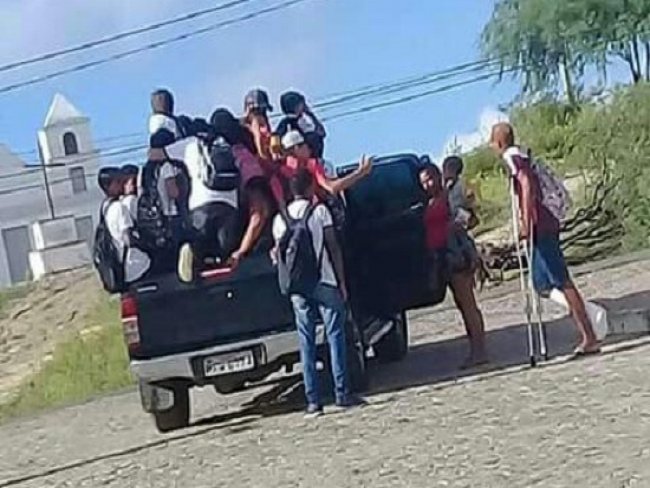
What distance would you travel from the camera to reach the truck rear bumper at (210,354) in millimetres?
13297

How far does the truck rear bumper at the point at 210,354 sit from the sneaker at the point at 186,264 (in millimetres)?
598

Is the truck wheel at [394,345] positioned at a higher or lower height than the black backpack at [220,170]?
lower

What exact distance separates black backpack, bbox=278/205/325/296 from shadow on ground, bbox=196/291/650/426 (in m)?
1.42

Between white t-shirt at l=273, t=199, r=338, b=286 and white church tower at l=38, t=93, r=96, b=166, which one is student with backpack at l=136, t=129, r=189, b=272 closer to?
white t-shirt at l=273, t=199, r=338, b=286

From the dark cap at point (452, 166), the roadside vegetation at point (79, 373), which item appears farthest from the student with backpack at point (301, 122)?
the roadside vegetation at point (79, 373)

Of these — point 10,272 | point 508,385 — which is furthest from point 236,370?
point 10,272

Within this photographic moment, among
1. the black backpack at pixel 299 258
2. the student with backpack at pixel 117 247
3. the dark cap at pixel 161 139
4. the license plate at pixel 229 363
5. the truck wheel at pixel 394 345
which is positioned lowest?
the truck wheel at pixel 394 345

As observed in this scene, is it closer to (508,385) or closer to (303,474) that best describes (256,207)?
(508,385)

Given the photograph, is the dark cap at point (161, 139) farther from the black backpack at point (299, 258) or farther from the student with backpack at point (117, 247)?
the black backpack at point (299, 258)

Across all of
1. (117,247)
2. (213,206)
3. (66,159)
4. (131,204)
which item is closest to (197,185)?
(213,206)

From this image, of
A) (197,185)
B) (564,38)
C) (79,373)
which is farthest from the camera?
(564,38)

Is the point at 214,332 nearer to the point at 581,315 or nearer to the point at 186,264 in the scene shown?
the point at 186,264

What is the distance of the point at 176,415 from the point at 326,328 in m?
2.01

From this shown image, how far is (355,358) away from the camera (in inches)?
531
